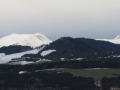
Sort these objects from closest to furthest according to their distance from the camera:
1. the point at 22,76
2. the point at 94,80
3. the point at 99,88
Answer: the point at 99,88
the point at 94,80
the point at 22,76

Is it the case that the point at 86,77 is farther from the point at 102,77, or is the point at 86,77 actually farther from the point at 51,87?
the point at 51,87

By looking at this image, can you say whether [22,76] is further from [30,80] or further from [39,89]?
[39,89]

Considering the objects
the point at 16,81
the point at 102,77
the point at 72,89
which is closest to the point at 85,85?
the point at 72,89

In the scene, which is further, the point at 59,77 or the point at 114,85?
the point at 59,77

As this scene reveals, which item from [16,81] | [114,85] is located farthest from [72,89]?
[16,81]

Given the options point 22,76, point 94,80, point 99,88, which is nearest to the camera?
point 99,88

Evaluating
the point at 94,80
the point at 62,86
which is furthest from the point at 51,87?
the point at 94,80

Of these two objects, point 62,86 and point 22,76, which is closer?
point 62,86

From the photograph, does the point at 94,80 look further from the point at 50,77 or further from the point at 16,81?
the point at 16,81
